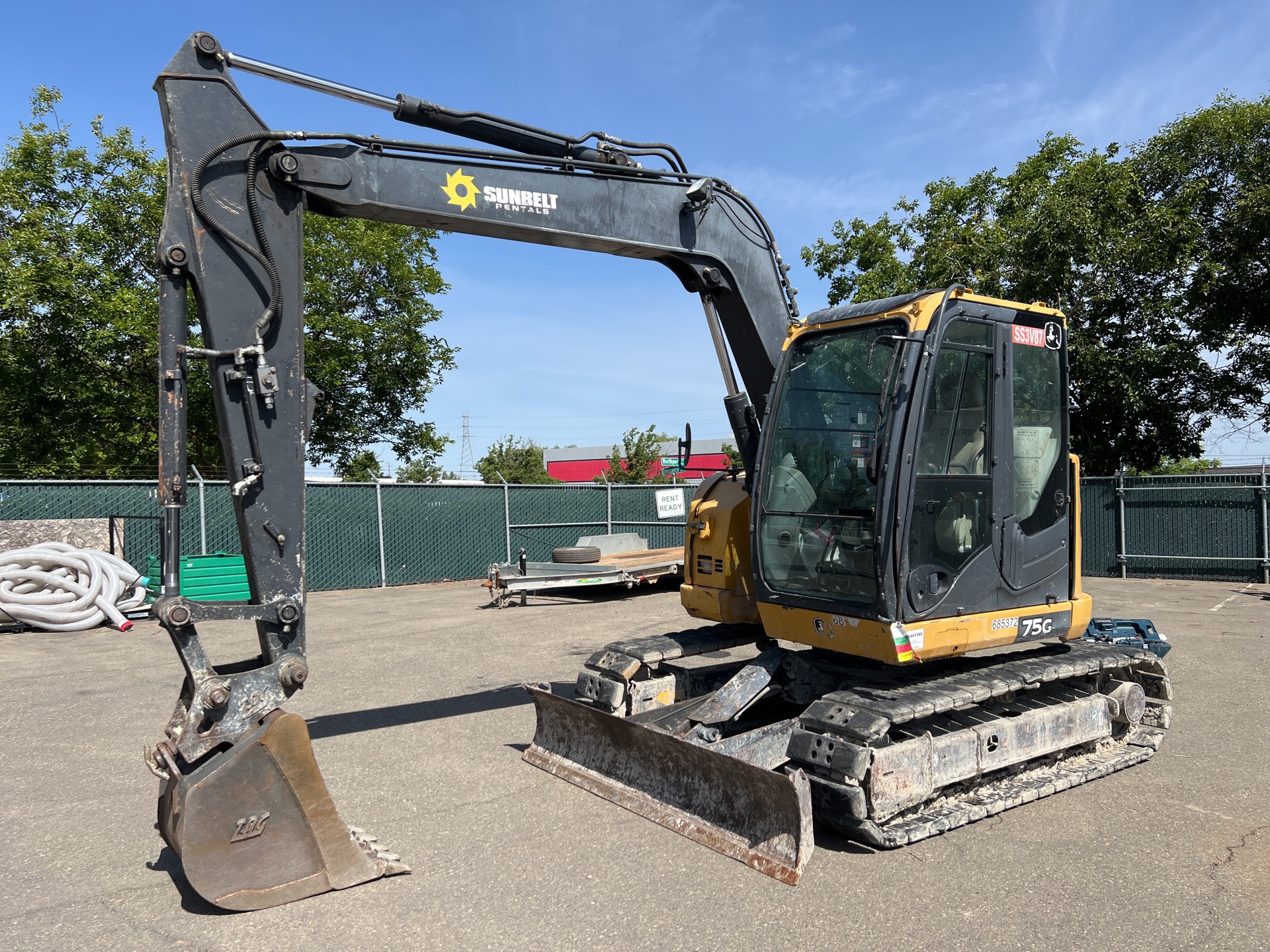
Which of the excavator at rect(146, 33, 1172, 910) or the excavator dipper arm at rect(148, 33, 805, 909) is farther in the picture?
the excavator at rect(146, 33, 1172, 910)

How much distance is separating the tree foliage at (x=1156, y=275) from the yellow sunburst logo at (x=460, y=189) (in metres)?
14.9

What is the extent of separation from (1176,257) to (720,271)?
16.4 metres

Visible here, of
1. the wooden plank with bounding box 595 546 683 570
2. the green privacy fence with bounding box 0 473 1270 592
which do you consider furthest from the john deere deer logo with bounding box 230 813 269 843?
the green privacy fence with bounding box 0 473 1270 592

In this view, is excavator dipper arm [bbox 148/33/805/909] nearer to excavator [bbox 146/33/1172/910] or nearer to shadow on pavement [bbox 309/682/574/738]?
excavator [bbox 146/33/1172/910]

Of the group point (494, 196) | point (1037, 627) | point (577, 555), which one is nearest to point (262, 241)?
point (494, 196)

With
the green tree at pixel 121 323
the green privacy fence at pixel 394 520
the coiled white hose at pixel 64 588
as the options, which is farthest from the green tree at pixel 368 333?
the coiled white hose at pixel 64 588

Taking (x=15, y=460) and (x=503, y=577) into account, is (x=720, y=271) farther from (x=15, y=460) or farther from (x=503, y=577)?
(x=15, y=460)

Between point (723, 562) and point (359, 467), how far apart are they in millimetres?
20179

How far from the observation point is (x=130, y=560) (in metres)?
14.3

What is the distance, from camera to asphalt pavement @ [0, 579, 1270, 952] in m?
3.72

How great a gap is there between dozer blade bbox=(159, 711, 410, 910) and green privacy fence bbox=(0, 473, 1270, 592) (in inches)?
458

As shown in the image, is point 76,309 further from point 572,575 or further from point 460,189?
point 460,189

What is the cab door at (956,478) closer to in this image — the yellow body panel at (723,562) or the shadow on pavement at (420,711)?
the yellow body panel at (723,562)

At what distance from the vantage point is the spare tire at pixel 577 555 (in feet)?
51.9
